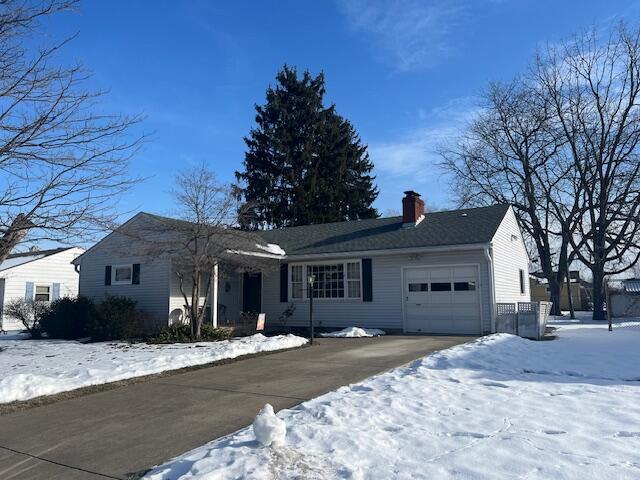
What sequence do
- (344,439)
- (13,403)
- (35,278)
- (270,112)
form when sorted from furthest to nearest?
(270,112)
(35,278)
(13,403)
(344,439)

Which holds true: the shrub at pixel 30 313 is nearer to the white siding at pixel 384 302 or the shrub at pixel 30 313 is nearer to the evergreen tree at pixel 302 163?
the white siding at pixel 384 302

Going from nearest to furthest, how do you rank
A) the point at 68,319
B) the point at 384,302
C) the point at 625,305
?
the point at 68,319 < the point at 384,302 < the point at 625,305

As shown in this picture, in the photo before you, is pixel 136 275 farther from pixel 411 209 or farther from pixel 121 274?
pixel 411 209

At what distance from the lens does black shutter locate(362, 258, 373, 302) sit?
1769 cm

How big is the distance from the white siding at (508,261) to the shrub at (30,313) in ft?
51.2

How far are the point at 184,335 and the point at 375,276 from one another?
6882mm

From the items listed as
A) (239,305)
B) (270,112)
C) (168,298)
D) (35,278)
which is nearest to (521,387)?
(168,298)

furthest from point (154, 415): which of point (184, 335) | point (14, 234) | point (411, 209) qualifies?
point (411, 209)

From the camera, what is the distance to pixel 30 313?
60.8 ft

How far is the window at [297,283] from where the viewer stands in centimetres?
1926

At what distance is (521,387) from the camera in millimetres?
7352

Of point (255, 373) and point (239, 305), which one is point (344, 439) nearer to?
point (255, 373)

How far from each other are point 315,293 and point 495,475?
49.2 feet

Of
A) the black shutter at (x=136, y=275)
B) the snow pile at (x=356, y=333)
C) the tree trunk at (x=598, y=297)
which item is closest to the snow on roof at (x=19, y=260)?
the black shutter at (x=136, y=275)
